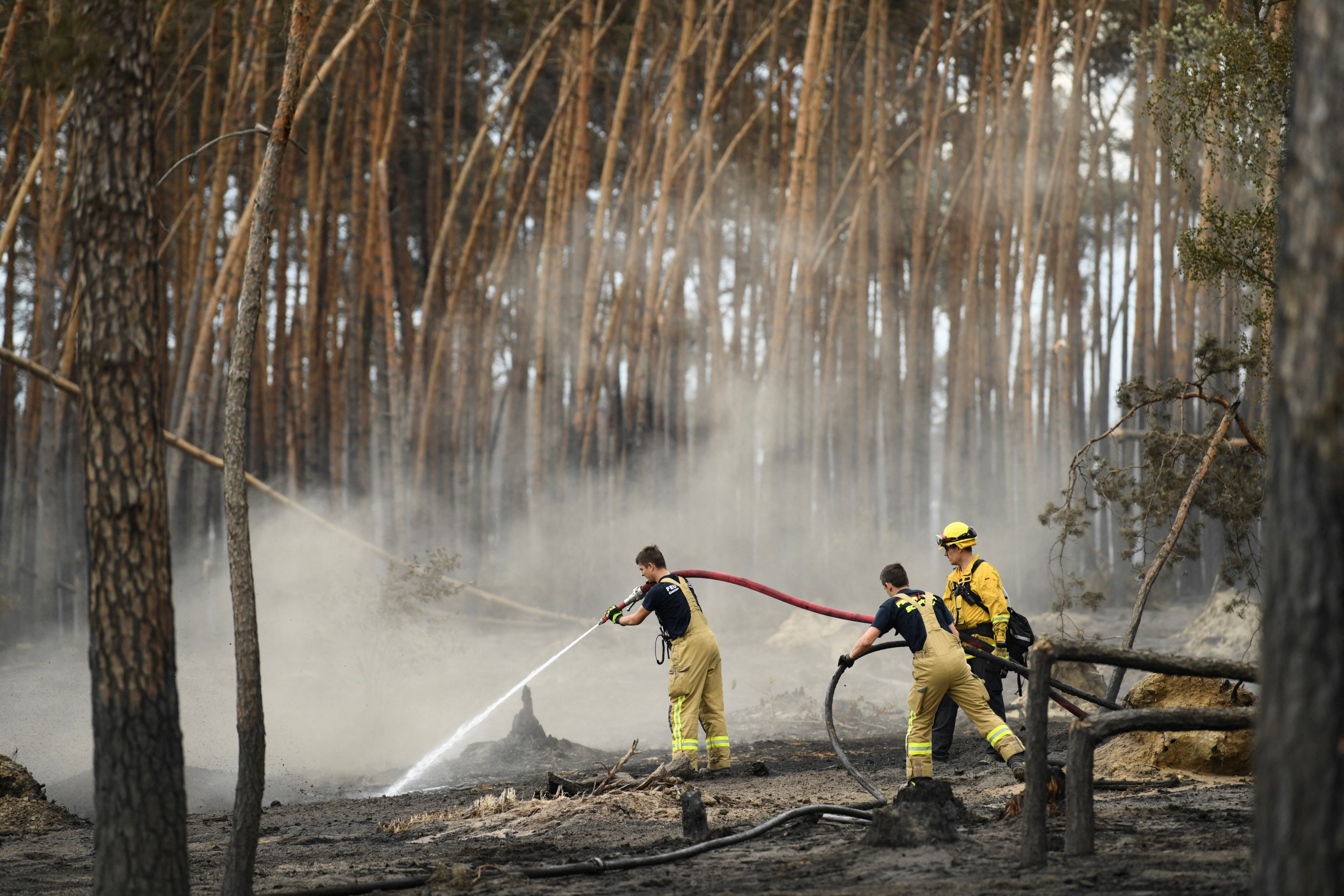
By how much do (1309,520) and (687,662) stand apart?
18.4 ft

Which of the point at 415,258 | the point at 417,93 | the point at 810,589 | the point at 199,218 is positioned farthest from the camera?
the point at 415,258

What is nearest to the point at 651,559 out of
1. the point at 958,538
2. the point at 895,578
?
the point at 895,578

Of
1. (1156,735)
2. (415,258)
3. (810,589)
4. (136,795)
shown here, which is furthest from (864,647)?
(415,258)

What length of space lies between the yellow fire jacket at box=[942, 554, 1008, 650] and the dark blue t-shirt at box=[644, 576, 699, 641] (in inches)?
67.4

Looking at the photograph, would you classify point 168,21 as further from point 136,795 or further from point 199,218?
point 136,795

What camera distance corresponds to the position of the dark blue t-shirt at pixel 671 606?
24.2 feet

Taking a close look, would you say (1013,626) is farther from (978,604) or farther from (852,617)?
(852,617)

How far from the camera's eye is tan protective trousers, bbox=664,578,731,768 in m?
7.26

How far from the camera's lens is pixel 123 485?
344 cm

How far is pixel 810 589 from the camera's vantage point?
1563 cm

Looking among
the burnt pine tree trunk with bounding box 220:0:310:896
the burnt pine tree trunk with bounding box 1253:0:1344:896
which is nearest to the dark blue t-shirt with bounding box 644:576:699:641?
the burnt pine tree trunk with bounding box 220:0:310:896

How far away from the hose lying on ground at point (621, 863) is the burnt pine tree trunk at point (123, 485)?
2.66 ft

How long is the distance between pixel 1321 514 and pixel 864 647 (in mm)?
4174

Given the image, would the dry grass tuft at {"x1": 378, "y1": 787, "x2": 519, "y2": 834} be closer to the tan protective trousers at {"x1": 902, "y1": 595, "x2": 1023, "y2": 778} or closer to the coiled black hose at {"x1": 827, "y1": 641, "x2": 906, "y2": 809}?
the coiled black hose at {"x1": 827, "y1": 641, "x2": 906, "y2": 809}
